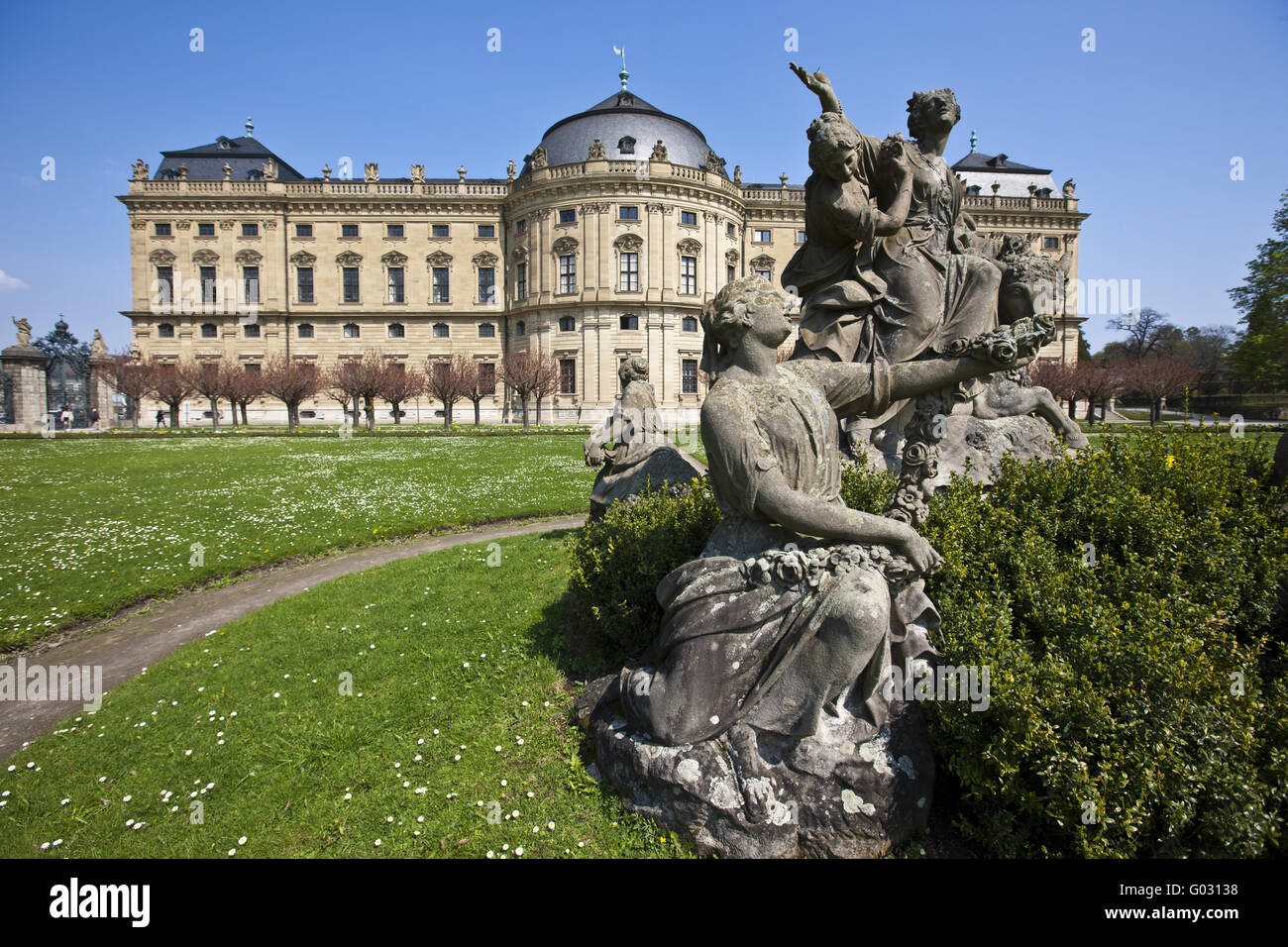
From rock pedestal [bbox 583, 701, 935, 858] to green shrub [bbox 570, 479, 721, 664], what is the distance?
1.79 m

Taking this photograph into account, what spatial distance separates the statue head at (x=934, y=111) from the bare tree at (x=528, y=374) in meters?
39.5

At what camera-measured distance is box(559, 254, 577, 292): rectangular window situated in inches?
2036

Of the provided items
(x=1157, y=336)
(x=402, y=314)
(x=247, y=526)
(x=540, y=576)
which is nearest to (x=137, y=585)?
(x=247, y=526)

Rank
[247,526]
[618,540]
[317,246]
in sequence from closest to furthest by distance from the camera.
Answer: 1. [618,540]
2. [247,526]
3. [317,246]

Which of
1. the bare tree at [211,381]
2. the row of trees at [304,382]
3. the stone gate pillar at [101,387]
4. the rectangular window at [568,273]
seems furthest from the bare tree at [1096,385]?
the stone gate pillar at [101,387]

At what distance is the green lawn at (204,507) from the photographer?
856 centimetres

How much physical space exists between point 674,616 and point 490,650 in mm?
3078

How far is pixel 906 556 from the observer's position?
327 centimetres

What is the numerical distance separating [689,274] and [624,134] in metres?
12.9

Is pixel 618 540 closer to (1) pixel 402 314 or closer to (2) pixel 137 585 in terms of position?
(2) pixel 137 585

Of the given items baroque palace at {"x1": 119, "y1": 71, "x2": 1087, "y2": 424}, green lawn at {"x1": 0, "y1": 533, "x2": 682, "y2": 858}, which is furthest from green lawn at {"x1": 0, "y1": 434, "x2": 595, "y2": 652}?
baroque palace at {"x1": 119, "y1": 71, "x2": 1087, "y2": 424}

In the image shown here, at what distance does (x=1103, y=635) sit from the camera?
3.26 m

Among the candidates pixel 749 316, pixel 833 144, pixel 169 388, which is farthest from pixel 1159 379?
pixel 169 388

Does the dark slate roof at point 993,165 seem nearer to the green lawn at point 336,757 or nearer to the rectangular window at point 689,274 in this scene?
the rectangular window at point 689,274
